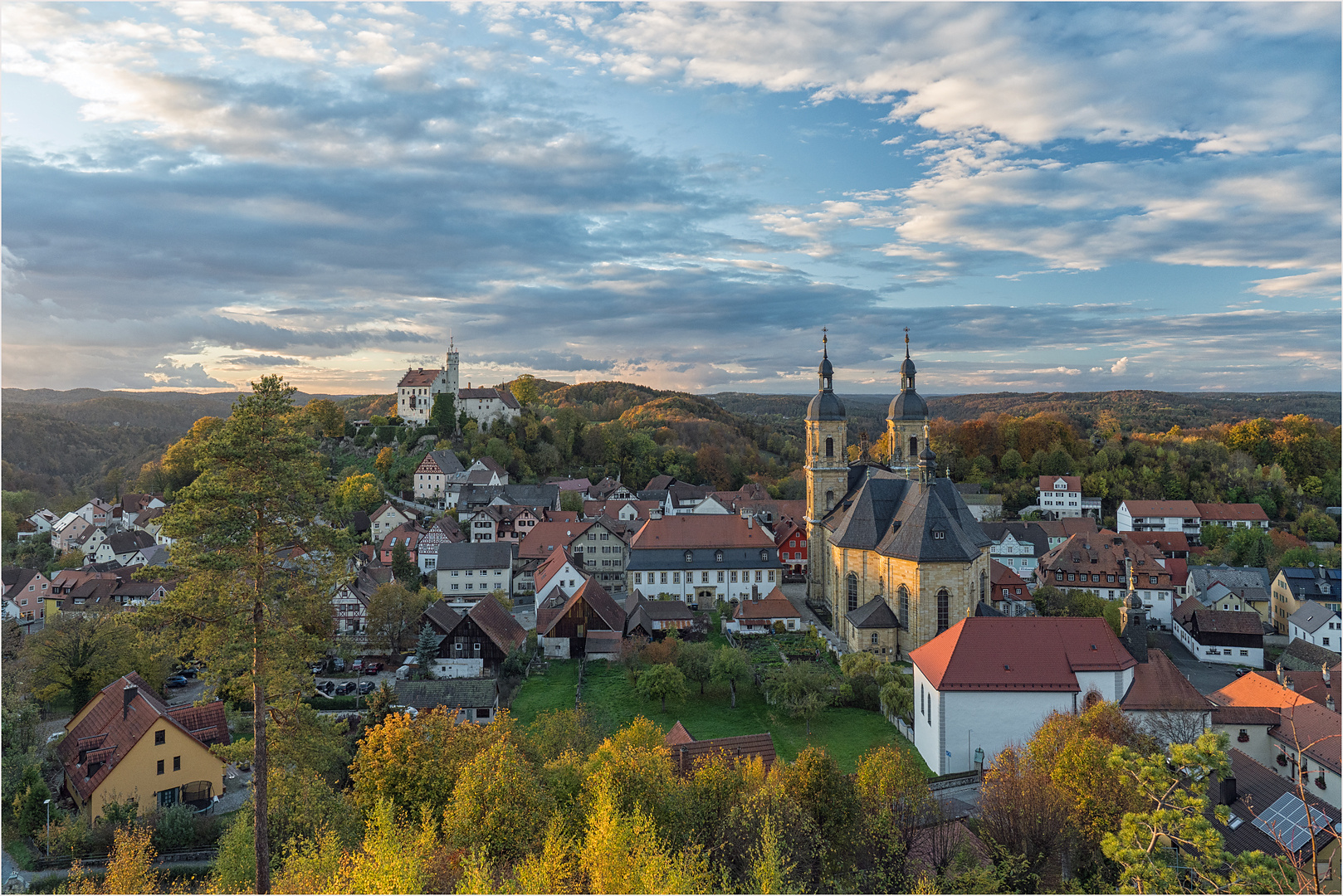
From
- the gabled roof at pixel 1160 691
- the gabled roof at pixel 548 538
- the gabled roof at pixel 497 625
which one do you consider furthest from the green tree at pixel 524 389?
the gabled roof at pixel 1160 691

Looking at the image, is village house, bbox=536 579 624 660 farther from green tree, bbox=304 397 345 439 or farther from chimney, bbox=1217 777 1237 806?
green tree, bbox=304 397 345 439

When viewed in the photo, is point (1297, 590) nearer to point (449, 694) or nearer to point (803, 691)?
point (803, 691)

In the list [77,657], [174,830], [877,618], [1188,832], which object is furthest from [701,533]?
[1188,832]

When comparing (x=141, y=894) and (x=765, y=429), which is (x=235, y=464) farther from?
(x=765, y=429)

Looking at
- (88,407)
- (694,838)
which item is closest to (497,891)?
(694,838)

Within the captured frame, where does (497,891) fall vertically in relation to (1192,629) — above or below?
above

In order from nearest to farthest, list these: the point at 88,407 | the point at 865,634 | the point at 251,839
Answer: the point at 251,839, the point at 865,634, the point at 88,407
